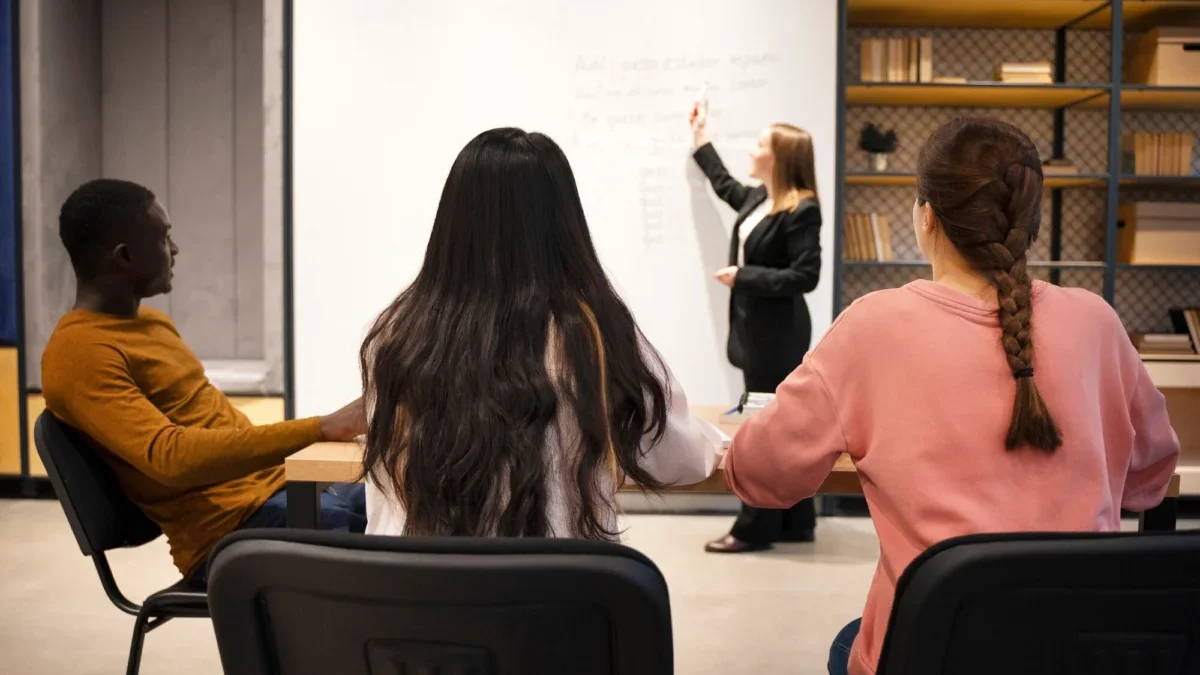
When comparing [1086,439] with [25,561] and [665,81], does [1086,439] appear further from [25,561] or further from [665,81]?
[25,561]

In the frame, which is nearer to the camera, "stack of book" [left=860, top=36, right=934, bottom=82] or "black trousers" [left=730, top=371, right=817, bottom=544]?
"black trousers" [left=730, top=371, right=817, bottom=544]

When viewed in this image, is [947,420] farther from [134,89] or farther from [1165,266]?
[134,89]

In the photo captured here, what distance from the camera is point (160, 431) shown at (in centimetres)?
170

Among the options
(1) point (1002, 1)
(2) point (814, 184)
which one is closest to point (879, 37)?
(1) point (1002, 1)

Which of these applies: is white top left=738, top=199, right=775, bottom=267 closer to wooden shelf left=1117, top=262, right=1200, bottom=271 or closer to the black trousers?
the black trousers

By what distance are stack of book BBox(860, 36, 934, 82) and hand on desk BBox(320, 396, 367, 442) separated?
3.28m

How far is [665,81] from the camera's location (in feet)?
13.4

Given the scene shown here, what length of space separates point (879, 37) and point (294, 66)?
2.66 meters

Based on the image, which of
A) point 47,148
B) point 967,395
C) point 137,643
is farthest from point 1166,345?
point 47,148

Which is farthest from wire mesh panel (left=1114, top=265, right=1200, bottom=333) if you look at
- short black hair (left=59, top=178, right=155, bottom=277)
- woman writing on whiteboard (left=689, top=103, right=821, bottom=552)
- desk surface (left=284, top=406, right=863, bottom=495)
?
short black hair (left=59, top=178, right=155, bottom=277)

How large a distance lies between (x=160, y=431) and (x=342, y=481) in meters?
0.38

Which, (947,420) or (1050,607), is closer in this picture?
(1050,607)

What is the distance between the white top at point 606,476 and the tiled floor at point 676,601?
4.04 ft

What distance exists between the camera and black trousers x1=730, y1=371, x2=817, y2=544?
3660 millimetres
